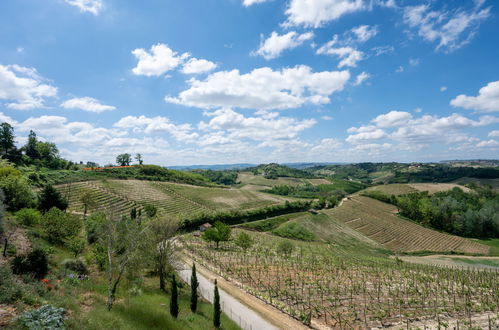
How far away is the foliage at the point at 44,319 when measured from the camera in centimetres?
1228

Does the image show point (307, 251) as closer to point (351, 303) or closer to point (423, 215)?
point (351, 303)

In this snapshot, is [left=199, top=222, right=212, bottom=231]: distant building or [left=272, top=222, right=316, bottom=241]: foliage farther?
[left=272, top=222, right=316, bottom=241]: foliage

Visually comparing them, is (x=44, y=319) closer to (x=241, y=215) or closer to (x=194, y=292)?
(x=194, y=292)

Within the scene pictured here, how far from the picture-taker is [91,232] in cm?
3572

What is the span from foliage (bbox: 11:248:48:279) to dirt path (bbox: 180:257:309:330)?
1498cm

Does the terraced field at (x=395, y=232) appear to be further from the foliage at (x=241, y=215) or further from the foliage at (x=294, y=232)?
the foliage at (x=294, y=232)

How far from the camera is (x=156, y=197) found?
88.3 m

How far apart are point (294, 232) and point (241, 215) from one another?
18.9 metres

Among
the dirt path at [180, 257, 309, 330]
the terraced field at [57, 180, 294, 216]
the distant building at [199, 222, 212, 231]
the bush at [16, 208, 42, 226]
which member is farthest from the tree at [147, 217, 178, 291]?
the distant building at [199, 222, 212, 231]

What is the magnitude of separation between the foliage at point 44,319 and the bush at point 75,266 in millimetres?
11445

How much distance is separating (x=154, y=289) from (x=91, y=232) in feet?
56.0

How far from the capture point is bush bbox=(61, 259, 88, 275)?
76.7 feet

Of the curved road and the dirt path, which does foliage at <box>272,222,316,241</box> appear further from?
the curved road

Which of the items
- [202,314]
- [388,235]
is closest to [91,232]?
[202,314]
